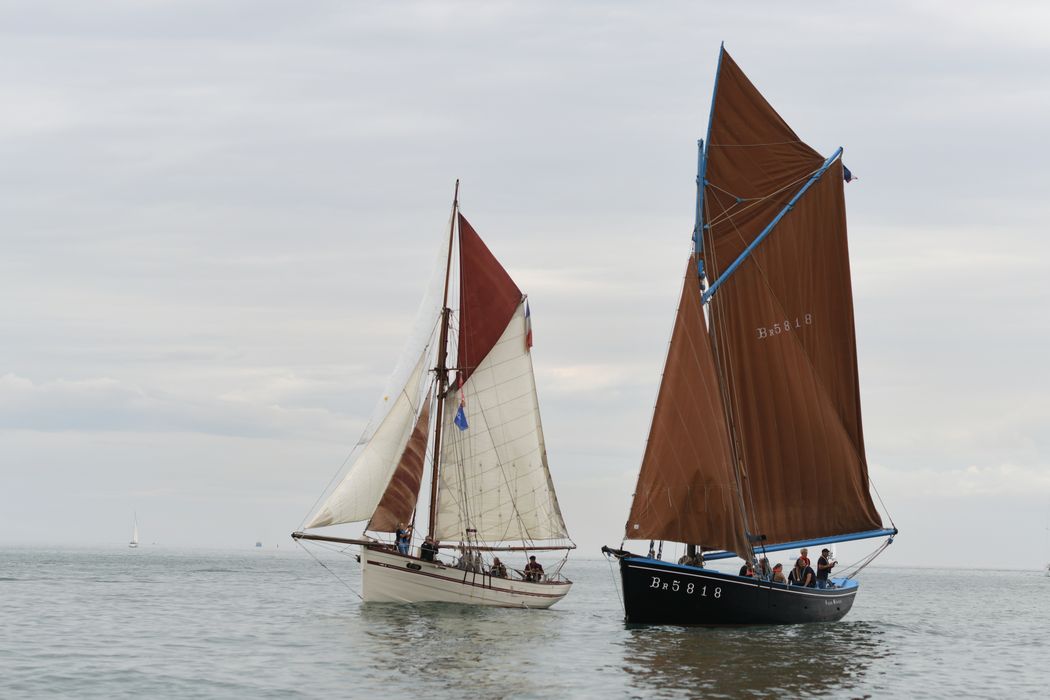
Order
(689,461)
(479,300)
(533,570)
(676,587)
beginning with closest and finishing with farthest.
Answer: (689,461) < (676,587) < (479,300) < (533,570)

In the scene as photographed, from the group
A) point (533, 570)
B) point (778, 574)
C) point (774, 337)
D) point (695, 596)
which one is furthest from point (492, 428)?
point (695, 596)

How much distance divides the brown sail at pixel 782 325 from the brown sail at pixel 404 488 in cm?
1857

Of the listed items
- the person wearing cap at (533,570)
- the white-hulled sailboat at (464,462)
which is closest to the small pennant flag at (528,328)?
the white-hulled sailboat at (464,462)

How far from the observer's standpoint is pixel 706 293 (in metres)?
53.7

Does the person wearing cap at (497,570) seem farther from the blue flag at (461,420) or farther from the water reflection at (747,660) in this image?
the water reflection at (747,660)

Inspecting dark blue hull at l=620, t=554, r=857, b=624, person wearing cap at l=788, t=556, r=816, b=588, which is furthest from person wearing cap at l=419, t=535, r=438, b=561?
person wearing cap at l=788, t=556, r=816, b=588

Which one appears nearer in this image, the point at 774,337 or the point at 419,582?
the point at 774,337

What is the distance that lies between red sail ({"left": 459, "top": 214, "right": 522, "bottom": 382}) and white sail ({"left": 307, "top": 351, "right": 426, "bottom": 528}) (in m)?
3.99

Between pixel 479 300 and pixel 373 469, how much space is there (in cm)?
1112

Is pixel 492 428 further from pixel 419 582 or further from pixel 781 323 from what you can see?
pixel 781 323

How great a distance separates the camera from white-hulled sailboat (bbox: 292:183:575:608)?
2525 inches

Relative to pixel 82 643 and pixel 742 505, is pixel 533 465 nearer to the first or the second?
Answer: pixel 742 505

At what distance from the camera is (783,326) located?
179ft

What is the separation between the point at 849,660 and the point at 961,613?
2014 inches
